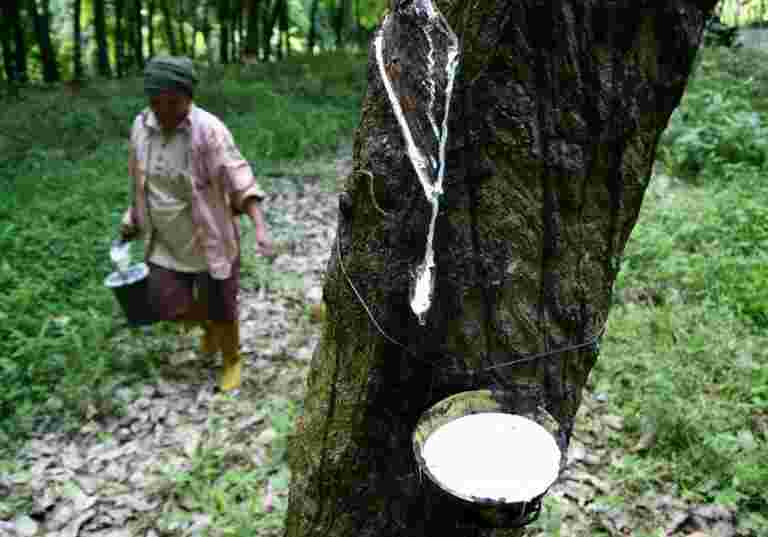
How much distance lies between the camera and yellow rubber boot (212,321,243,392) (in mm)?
4516

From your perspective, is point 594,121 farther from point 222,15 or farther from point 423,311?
point 222,15

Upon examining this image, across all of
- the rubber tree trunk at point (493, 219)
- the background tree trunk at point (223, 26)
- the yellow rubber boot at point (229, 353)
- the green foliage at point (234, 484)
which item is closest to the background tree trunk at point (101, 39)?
the background tree trunk at point (223, 26)

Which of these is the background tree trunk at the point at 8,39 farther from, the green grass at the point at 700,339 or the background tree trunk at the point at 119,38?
the green grass at the point at 700,339

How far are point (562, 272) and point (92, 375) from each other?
3846mm

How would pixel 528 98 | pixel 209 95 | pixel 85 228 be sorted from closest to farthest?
pixel 528 98, pixel 85 228, pixel 209 95

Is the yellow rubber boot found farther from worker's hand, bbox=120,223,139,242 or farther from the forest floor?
worker's hand, bbox=120,223,139,242

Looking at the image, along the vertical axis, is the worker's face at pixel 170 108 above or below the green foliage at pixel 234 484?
above

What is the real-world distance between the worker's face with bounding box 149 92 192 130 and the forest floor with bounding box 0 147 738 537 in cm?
183

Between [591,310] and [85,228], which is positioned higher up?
[591,310]

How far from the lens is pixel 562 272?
1628mm

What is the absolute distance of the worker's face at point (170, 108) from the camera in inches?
150

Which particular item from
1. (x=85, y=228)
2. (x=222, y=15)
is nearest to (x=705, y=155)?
(x=85, y=228)

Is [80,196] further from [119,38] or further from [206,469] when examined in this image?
[119,38]

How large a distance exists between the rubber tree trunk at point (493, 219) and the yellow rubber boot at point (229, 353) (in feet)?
9.22
